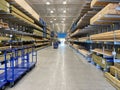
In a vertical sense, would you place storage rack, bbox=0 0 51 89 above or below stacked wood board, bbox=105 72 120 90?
above

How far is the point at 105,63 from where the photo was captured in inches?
193

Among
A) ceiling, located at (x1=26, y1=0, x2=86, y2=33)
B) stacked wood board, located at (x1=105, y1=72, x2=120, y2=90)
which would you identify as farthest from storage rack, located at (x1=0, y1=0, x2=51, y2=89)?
ceiling, located at (x1=26, y1=0, x2=86, y2=33)

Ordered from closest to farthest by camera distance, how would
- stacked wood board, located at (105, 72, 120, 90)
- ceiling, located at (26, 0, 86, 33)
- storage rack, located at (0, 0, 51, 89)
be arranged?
1. stacked wood board, located at (105, 72, 120, 90)
2. storage rack, located at (0, 0, 51, 89)
3. ceiling, located at (26, 0, 86, 33)

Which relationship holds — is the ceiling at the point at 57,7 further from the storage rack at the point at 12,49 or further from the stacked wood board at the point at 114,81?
the stacked wood board at the point at 114,81

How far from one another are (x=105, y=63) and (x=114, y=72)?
0.66 m

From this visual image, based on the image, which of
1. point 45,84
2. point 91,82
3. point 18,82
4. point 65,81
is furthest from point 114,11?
point 18,82

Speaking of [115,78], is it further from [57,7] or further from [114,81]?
[57,7]

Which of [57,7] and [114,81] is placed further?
[57,7]

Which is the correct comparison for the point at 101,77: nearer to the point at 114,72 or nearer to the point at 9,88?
the point at 114,72

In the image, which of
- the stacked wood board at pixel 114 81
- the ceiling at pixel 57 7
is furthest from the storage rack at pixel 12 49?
the ceiling at pixel 57 7

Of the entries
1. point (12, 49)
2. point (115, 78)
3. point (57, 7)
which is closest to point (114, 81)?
point (115, 78)

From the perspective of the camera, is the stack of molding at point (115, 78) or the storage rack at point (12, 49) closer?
the stack of molding at point (115, 78)

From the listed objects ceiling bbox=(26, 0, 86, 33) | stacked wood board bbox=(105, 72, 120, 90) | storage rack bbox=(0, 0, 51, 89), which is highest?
ceiling bbox=(26, 0, 86, 33)

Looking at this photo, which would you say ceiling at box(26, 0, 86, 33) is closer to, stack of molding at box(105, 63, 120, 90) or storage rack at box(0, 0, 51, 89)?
storage rack at box(0, 0, 51, 89)
